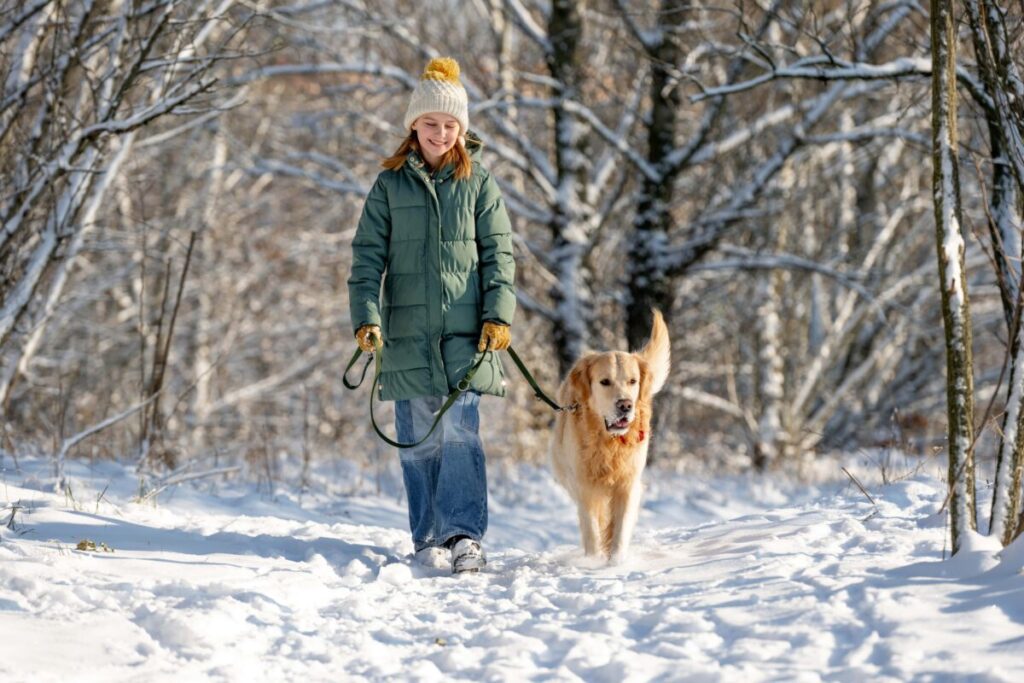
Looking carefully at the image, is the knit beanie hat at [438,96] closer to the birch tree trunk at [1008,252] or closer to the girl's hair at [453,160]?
the girl's hair at [453,160]

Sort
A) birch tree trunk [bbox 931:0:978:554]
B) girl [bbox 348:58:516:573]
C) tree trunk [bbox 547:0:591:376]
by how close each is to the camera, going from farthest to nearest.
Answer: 1. tree trunk [bbox 547:0:591:376]
2. girl [bbox 348:58:516:573]
3. birch tree trunk [bbox 931:0:978:554]

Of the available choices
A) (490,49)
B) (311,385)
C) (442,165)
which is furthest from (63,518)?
(311,385)

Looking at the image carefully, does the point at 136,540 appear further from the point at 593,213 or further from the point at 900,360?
the point at 900,360

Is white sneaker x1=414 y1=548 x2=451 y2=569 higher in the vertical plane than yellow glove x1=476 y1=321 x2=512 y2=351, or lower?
lower

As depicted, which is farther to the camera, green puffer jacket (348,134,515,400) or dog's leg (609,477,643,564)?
dog's leg (609,477,643,564)

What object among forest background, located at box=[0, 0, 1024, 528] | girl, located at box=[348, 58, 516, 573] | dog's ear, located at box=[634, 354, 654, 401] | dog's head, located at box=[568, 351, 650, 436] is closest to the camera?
girl, located at box=[348, 58, 516, 573]

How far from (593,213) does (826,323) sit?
4.72 metres

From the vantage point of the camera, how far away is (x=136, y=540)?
4.24 metres

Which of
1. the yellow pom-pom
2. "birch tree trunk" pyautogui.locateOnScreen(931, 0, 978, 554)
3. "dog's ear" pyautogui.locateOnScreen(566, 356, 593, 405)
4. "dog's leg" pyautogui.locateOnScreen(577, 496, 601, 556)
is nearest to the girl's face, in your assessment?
the yellow pom-pom

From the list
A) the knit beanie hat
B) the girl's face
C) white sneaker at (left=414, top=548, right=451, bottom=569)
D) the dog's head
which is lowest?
white sneaker at (left=414, top=548, right=451, bottom=569)

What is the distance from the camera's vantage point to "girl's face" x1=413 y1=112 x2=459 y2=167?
4.42 m

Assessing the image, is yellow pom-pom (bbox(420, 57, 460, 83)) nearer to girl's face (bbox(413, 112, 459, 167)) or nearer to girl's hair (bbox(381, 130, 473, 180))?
girl's face (bbox(413, 112, 459, 167))

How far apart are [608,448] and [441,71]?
1.78 meters

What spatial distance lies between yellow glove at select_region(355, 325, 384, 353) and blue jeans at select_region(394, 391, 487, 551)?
348mm
